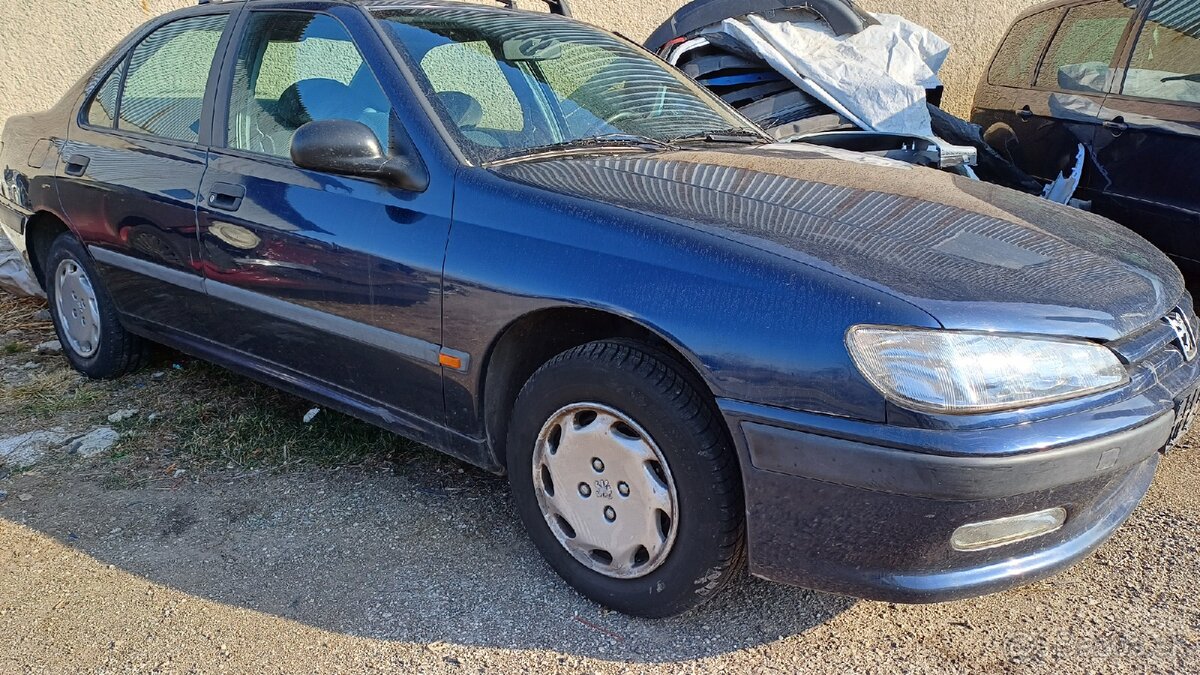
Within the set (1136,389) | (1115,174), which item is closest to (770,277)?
(1136,389)

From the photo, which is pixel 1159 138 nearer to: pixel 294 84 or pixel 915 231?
pixel 915 231

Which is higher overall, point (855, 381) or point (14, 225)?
point (855, 381)

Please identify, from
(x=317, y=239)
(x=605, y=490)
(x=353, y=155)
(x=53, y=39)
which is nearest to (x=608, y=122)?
(x=353, y=155)

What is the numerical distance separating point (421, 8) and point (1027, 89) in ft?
12.4

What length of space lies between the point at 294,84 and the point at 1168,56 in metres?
3.96

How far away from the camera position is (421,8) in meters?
3.21

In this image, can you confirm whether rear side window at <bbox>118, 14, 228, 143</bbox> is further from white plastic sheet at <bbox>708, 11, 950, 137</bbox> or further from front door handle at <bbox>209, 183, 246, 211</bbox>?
white plastic sheet at <bbox>708, 11, 950, 137</bbox>

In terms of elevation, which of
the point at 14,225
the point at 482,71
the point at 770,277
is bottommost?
the point at 14,225

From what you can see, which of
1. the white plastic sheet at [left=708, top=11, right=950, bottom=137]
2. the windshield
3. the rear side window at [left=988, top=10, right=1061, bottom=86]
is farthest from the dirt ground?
the rear side window at [left=988, top=10, right=1061, bottom=86]

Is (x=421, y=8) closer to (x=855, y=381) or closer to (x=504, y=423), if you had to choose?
(x=504, y=423)

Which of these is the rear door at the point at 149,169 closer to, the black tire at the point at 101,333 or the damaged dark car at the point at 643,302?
the damaged dark car at the point at 643,302

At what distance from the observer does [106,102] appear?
396 cm

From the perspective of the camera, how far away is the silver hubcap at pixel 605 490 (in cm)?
235

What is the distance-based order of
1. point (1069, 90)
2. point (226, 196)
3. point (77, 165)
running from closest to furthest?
point (226, 196) → point (77, 165) → point (1069, 90)
